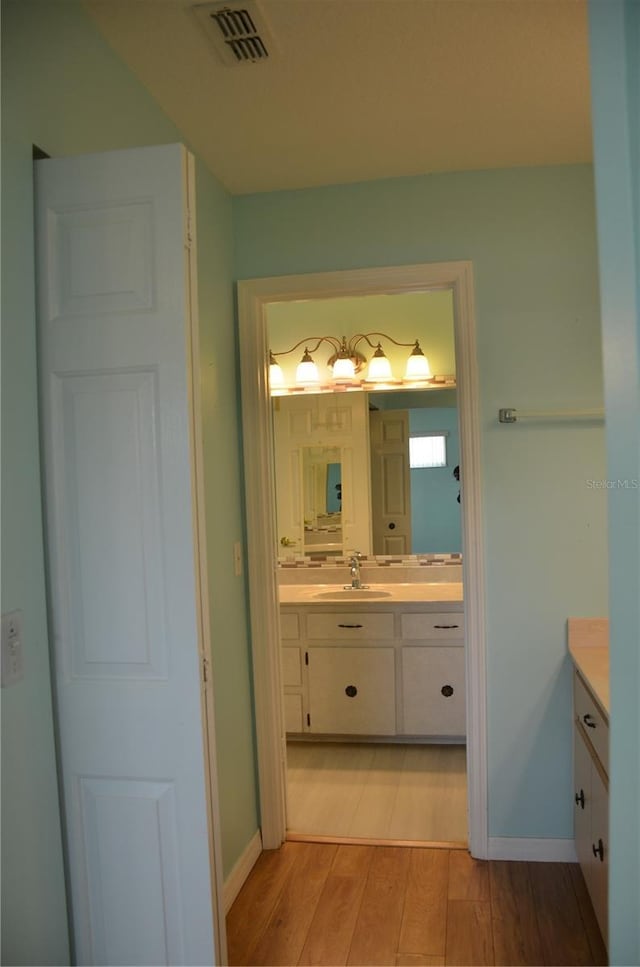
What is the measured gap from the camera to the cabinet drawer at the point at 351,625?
3.73 meters

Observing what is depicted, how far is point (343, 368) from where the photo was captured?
13.3 ft

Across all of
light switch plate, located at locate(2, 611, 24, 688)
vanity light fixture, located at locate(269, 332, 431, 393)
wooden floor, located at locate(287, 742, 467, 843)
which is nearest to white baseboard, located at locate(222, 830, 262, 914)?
wooden floor, located at locate(287, 742, 467, 843)

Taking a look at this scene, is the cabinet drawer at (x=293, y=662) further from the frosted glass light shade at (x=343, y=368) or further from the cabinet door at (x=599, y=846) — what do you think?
the cabinet door at (x=599, y=846)

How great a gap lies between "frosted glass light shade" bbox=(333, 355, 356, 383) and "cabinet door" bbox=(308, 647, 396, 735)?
152 cm

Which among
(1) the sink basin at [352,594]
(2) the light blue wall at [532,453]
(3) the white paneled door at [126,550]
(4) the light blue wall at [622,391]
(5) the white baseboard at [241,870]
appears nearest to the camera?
(4) the light blue wall at [622,391]

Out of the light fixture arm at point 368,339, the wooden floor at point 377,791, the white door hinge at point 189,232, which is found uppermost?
the light fixture arm at point 368,339

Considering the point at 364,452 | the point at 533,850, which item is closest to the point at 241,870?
the point at 533,850

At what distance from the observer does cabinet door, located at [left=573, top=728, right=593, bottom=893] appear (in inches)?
Answer: 91.9

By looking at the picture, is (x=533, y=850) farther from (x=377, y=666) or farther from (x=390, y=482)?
(x=390, y=482)

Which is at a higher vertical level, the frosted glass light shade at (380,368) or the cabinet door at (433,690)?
the frosted glass light shade at (380,368)

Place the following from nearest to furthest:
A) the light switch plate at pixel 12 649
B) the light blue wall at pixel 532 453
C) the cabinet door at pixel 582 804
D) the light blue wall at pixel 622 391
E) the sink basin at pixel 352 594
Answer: the light blue wall at pixel 622 391
the light switch plate at pixel 12 649
the cabinet door at pixel 582 804
the light blue wall at pixel 532 453
the sink basin at pixel 352 594

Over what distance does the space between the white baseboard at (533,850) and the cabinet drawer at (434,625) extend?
3.56 feet

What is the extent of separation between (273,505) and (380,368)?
1466 mm

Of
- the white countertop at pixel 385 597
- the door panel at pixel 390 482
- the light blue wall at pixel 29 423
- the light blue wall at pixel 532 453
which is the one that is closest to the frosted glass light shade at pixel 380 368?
the door panel at pixel 390 482
